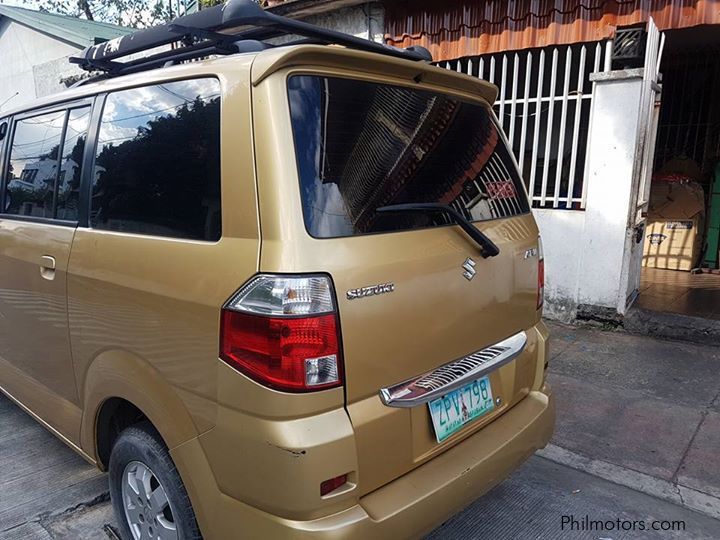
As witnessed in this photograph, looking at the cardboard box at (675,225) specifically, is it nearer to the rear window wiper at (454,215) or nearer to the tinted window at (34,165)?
the rear window wiper at (454,215)

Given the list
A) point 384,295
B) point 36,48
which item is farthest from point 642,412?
point 36,48

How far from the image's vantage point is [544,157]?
207 inches

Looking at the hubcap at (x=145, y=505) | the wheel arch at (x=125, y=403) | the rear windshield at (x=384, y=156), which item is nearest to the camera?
the rear windshield at (x=384, y=156)

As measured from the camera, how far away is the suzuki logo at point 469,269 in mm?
1954

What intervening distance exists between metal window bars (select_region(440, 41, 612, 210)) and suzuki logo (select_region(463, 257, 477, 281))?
3420mm

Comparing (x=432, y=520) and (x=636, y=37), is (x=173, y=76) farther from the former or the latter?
(x=636, y=37)

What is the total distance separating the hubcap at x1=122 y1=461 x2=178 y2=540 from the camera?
6.40ft

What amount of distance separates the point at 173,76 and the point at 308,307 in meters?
1.01

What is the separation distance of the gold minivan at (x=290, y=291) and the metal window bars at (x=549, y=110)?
302 cm

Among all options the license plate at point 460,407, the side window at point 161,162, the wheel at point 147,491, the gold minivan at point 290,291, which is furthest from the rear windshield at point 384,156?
the wheel at point 147,491

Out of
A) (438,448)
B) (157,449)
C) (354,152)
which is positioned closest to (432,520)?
(438,448)

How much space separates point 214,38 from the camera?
2.11 metres

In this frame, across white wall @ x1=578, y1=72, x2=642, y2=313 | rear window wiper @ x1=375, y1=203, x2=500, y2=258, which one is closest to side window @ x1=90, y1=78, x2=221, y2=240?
rear window wiper @ x1=375, y1=203, x2=500, y2=258

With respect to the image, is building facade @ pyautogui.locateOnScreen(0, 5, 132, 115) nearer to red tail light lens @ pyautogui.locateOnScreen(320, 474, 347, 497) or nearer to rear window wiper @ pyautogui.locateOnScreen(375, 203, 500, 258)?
rear window wiper @ pyautogui.locateOnScreen(375, 203, 500, 258)
